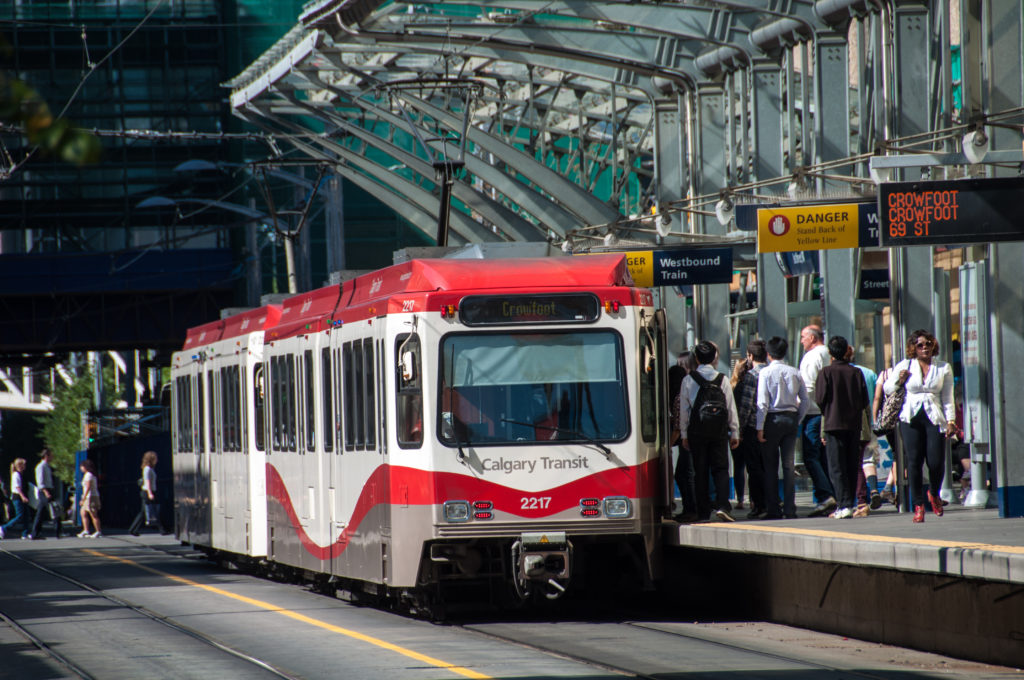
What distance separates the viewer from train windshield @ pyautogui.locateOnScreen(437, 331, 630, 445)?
524 inches

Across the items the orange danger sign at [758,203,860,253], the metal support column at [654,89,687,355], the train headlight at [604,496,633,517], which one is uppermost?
the metal support column at [654,89,687,355]

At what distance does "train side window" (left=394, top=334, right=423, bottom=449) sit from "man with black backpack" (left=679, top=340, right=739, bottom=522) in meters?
2.58

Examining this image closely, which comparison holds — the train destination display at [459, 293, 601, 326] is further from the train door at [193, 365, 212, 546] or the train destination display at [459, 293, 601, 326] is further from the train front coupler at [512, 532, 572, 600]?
the train door at [193, 365, 212, 546]

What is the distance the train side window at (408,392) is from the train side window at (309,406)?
295cm

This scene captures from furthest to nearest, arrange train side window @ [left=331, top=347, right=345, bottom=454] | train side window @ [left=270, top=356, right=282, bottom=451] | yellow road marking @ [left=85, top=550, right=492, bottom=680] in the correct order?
train side window @ [left=270, top=356, right=282, bottom=451], train side window @ [left=331, top=347, right=345, bottom=454], yellow road marking @ [left=85, top=550, right=492, bottom=680]

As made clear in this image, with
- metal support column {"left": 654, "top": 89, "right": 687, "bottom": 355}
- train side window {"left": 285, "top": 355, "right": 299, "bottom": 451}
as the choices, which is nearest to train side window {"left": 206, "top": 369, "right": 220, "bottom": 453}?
train side window {"left": 285, "top": 355, "right": 299, "bottom": 451}

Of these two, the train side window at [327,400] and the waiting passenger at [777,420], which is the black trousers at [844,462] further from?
the train side window at [327,400]

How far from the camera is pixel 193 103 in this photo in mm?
54688

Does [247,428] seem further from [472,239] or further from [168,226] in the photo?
[168,226]

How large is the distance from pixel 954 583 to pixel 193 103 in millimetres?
46213

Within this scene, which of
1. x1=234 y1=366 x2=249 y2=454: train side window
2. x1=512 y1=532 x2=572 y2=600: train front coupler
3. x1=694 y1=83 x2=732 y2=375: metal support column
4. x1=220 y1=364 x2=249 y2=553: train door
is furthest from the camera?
x1=694 y1=83 x2=732 y2=375: metal support column

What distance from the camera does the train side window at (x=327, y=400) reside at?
621 inches

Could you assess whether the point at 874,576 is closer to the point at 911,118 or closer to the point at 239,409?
the point at 239,409

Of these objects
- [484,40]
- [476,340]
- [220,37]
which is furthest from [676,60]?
[220,37]
